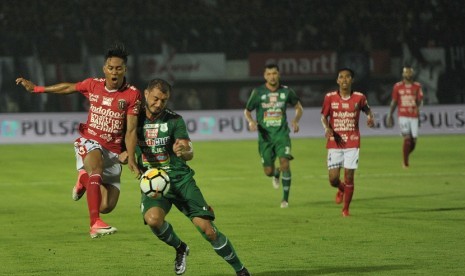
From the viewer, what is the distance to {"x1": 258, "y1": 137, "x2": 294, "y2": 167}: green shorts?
16297 mm

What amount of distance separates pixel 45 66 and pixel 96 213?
2620cm

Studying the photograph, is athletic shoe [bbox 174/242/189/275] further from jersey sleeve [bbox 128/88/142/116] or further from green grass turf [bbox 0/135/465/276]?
jersey sleeve [bbox 128/88/142/116]

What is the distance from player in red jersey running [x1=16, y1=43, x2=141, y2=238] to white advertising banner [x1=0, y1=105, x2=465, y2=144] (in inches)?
785

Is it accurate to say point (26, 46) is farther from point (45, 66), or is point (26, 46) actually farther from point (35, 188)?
point (35, 188)

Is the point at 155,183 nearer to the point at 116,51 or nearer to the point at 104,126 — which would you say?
the point at 116,51

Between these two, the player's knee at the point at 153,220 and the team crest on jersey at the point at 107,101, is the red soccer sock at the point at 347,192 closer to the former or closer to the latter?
the team crest on jersey at the point at 107,101

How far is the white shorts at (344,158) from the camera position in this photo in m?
14.6

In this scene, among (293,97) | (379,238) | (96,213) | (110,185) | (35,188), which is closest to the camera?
(96,213)

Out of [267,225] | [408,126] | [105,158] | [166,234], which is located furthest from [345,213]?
[408,126]

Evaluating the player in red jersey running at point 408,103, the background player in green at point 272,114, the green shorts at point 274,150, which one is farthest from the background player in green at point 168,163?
the player in red jersey running at point 408,103

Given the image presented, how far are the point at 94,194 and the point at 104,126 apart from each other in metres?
0.78

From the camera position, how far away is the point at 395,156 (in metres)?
25.9

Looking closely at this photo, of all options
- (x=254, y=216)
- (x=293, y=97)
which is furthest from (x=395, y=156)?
(x=254, y=216)

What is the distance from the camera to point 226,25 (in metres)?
38.0
